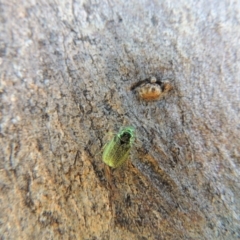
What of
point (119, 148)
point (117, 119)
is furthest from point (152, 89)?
point (119, 148)

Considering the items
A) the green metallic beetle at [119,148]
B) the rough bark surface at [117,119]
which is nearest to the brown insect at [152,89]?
the rough bark surface at [117,119]

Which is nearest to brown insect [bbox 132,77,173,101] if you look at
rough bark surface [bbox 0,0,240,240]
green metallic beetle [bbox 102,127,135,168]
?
rough bark surface [bbox 0,0,240,240]

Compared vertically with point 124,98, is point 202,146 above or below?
below

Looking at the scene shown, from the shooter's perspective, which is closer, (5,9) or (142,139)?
(5,9)

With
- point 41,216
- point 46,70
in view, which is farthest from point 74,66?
point 41,216

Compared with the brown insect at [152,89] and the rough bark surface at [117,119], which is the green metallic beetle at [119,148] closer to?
the rough bark surface at [117,119]

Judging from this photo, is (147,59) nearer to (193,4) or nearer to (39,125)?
(193,4)

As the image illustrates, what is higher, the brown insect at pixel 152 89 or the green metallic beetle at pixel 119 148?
the brown insect at pixel 152 89
